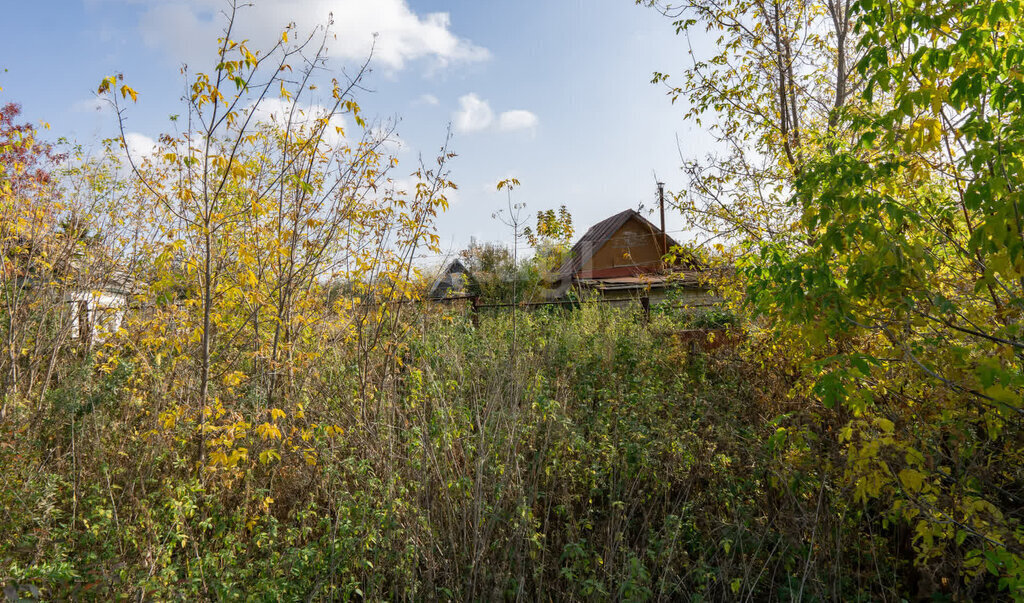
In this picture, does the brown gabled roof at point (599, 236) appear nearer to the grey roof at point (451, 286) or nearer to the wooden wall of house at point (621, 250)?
the wooden wall of house at point (621, 250)

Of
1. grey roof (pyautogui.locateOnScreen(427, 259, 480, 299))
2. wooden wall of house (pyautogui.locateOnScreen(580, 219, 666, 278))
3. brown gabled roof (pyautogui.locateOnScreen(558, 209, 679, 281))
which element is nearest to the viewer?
grey roof (pyautogui.locateOnScreen(427, 259, 480, 299))

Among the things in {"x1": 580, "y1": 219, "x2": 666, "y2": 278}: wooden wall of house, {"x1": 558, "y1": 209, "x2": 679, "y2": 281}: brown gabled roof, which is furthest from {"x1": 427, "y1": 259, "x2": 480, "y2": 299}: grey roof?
{"x1": 580, "y1": 219, "x2": 666, "y2": 278}: wooden wall of house

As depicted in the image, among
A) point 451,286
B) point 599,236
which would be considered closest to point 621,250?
point 599,236

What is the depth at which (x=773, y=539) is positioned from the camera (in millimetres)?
3189

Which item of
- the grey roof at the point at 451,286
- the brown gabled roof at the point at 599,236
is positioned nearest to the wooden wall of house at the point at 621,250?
the brown gabled roof at the point at 599,236

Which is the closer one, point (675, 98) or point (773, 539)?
point (773, 539)

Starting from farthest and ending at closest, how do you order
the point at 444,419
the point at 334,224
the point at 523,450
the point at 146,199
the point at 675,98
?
the point at 675,98, the point at 146,199, the point at 334,224, the point at 523,450, the point at 444,419

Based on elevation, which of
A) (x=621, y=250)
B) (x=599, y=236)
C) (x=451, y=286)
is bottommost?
(x=451, y=286)

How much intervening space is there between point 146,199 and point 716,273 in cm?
549

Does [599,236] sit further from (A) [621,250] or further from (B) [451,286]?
(B) [451,286]

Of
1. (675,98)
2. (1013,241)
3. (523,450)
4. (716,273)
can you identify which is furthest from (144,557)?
(675,98)

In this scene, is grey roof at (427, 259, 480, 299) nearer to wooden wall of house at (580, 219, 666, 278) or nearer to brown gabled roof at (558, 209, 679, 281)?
brown gabled roof at (558, 209, 679, 281)

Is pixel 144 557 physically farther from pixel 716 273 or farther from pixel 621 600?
pixel 716 273

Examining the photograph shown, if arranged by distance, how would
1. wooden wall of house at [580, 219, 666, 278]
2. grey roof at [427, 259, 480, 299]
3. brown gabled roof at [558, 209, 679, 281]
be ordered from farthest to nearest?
wooden wall of house at [580, 219, 666, 278]
brown gabled roof at [558, 209, 679, 281]
grey roof at [427, 259, 480, 299]
